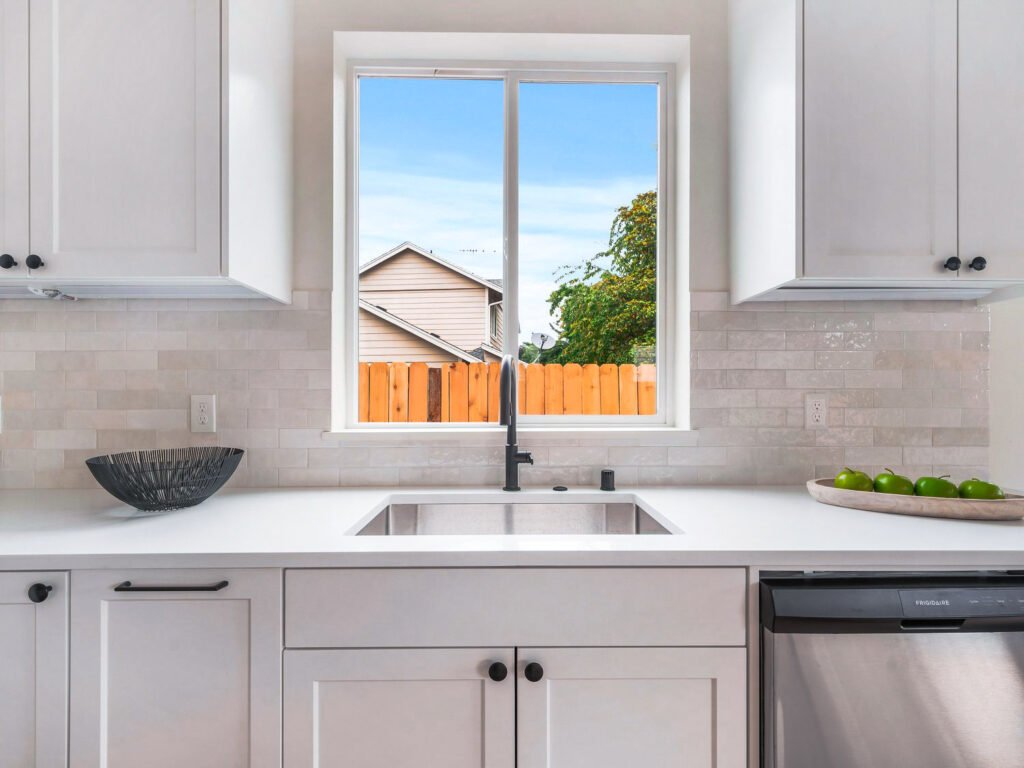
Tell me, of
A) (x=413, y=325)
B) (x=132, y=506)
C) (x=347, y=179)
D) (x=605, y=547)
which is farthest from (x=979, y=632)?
(x=347, y=179)

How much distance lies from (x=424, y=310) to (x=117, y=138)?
37.5 inches

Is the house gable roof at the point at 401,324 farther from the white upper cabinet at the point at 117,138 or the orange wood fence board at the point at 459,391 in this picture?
the white upper cabinet at the point at 117,138

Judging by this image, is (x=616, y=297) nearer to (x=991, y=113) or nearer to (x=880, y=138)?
(x=880, y=138)

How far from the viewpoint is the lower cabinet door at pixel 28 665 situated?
3.64ft

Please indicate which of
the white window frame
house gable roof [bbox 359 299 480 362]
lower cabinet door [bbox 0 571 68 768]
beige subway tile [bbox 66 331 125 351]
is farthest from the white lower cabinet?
beige subway tile [bbox 66 331 125 351]

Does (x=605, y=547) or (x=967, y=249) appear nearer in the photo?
(x=605, y=547)

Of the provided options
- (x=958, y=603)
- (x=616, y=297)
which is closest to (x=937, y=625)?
(x=958, y=603)

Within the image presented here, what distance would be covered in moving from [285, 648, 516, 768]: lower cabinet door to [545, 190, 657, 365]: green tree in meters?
1.13

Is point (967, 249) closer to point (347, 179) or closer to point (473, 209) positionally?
point (473, 209)

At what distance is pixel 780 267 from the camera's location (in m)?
1.50

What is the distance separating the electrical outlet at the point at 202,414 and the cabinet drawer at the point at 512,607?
0.84 meters

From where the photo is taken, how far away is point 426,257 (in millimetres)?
1979

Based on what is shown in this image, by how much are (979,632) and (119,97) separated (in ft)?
7.36

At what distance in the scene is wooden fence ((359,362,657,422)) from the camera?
6.41 ft
